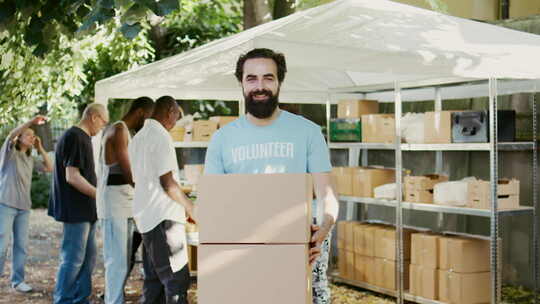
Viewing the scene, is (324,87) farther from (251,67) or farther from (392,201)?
(251,67)

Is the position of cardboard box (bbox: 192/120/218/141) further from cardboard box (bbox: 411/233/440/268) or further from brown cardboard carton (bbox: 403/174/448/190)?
cardboard box (bbox: 411/233/440/268)

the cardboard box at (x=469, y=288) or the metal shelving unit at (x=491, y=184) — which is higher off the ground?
the metal shelving unit at (x=491, y=184)

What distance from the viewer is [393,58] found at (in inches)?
200

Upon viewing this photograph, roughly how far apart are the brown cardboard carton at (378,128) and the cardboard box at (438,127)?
A: 19.8 inches

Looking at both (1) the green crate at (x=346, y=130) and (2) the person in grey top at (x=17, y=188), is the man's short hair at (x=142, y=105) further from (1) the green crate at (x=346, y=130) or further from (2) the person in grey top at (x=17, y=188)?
(1) the green crate at (x=346, y=130)

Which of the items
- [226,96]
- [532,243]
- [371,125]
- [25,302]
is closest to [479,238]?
[532,243]

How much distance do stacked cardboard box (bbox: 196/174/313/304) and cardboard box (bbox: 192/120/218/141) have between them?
5798 mm

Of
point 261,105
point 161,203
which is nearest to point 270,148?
point 261,105

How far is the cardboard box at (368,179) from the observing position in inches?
307

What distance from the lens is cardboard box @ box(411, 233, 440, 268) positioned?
6965mm

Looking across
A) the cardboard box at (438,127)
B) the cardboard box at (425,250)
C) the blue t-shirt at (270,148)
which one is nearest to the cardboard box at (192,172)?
the cardboard box at (425,250)

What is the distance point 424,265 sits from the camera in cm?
707

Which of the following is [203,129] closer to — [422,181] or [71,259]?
[71,259]

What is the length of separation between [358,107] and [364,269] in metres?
1.74
